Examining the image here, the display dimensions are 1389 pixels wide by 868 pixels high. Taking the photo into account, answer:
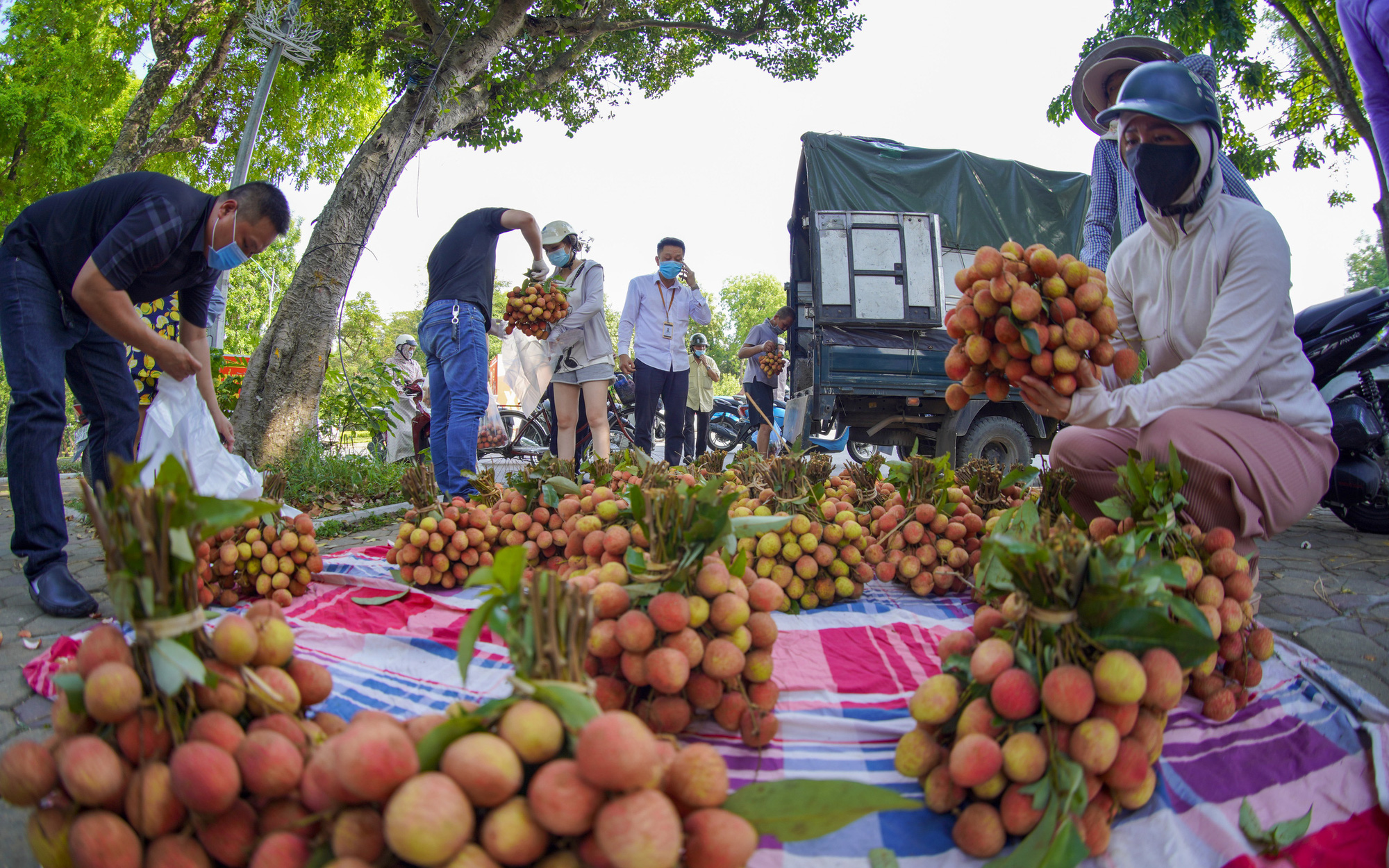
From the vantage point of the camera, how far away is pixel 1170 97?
6.16 feet

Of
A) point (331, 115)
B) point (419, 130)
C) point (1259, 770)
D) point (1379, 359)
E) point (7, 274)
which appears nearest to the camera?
point (1259, 770)

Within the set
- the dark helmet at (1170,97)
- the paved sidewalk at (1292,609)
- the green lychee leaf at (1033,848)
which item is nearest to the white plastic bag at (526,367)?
the paved sidewalk at (1292,609)

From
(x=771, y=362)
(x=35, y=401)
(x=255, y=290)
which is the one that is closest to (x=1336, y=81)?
(x=771, y=362)

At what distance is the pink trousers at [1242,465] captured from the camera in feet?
5.97

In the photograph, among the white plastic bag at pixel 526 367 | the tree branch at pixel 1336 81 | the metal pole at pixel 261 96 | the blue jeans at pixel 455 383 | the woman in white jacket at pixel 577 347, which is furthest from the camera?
the tree branch at pixel 1336 81

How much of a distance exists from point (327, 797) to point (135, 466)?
549 millimetres

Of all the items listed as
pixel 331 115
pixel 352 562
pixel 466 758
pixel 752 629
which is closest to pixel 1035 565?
pixel 752 629

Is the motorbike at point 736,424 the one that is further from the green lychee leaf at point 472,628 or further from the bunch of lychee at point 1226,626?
the green lychee leaf at point 472,628

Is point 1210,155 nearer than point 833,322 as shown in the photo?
Yes

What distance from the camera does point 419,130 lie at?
241 inches

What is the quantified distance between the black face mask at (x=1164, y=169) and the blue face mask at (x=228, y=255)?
9.87 ft

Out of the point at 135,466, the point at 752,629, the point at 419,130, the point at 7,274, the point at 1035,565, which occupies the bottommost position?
the point at 752,629

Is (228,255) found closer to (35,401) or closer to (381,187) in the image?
(35,401)

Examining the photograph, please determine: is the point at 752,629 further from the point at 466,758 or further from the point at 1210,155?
the point at 1210,155
